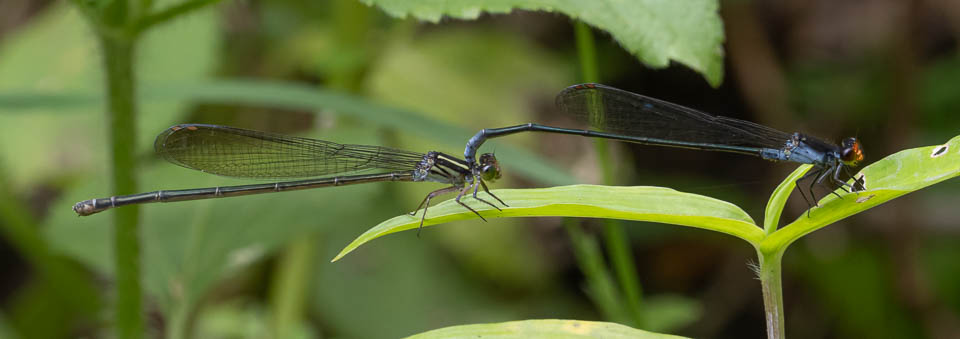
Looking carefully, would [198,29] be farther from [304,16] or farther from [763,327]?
[763,327]

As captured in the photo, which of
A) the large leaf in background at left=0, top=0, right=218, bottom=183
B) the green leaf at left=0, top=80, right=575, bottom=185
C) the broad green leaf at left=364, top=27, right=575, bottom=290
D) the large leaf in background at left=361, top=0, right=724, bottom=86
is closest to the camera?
the large leaf in background at left=361, top=0, right=724, bottom=86

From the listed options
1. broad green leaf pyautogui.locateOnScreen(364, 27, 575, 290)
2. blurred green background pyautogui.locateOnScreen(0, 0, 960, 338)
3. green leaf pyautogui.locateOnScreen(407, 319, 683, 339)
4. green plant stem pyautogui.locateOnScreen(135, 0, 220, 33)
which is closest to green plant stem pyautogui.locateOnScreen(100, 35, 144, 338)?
green plant stem pyautogui.locateOnScreen(135, 0, 220, 33)

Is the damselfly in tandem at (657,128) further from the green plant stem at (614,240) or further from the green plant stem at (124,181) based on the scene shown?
the green plant stem at (124,181)

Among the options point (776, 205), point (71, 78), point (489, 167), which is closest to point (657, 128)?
point (489, 167)

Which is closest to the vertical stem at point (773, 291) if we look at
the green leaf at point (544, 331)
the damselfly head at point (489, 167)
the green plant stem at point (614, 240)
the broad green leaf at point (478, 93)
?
the green leaf at point (544, 331)

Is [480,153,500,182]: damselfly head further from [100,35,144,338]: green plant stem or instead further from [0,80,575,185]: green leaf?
[100,35,144,338]: green plant stem

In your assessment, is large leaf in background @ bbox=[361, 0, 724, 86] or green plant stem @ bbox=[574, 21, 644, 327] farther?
green plant stem @ bbox=[574, 21, 644, 327]
